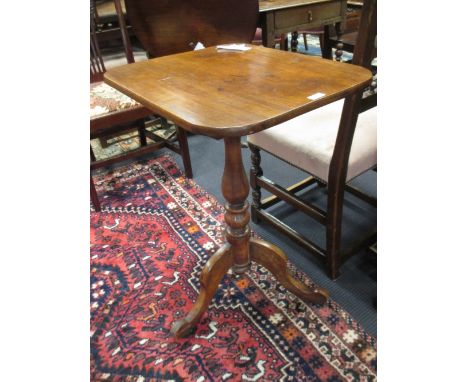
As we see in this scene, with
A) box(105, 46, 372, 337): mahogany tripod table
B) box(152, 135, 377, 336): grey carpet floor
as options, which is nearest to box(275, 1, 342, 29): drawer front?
box(152, 135, 377, 336): grey carpet floor

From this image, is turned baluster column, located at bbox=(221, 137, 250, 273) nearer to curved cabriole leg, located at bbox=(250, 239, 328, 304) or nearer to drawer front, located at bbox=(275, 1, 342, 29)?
curved cabriole leg, located at bbox=(250, 239, 328, 304)

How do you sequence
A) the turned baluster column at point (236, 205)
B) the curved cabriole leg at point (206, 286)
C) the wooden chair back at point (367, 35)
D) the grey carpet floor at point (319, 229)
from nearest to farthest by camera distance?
the wooden chair back at point (367, 35), the turned baluster column at point (236, 205), the curved cabriole leg at point (206, 286), the grey carpet floor at point (319, 229)

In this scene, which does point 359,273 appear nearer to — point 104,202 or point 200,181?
point 200,181

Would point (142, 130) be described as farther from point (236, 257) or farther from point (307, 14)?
point (236, 257)

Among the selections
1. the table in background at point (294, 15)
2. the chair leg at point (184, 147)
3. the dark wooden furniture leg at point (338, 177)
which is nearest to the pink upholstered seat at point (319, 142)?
the dark wooden furniture leg at point (338, 177)

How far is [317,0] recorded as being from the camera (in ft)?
7.32

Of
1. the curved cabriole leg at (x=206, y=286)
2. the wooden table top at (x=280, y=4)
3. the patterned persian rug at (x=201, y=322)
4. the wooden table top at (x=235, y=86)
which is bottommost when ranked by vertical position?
the patterned persian rug at (x=201, y=322)

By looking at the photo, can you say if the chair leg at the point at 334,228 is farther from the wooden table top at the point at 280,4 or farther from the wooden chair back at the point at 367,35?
the wooden table top at the point at 280,4

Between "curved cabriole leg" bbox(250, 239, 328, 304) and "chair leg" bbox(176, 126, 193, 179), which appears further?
"chair leg" bbox(176, 126, 193, 179)

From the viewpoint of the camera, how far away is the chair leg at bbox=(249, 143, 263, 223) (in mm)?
1536

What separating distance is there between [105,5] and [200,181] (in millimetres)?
1411

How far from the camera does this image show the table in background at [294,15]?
2088 mm

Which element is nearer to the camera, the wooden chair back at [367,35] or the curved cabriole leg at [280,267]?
the wooden chair back at [367,35]

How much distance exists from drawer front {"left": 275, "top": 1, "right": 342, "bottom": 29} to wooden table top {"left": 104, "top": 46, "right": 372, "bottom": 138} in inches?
38.5
